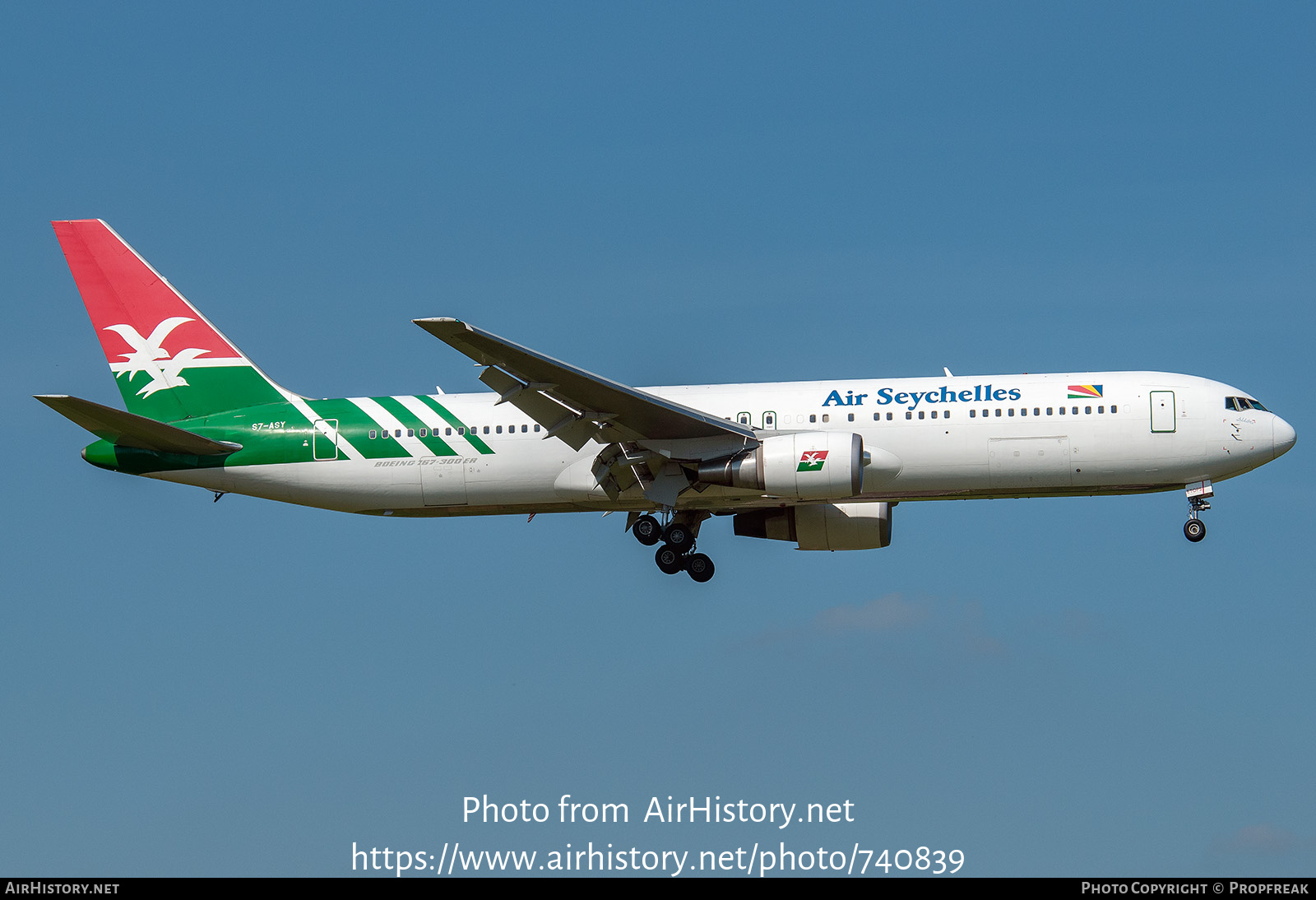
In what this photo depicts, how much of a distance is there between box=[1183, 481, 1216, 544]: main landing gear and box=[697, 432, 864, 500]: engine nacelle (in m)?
7.72

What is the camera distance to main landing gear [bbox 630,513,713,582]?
128ft

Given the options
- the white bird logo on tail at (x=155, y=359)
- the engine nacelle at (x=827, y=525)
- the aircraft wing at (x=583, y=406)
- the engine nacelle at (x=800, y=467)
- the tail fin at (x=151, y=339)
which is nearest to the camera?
the aircraft wing at (x=583, y=406)

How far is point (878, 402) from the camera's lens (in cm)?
3634

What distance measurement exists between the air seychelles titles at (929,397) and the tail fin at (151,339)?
572 inches

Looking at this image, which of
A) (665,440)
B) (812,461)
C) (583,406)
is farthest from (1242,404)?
(583,406)

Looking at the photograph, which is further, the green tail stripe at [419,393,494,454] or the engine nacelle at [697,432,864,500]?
the green tail stripe at [419,393,494,454]

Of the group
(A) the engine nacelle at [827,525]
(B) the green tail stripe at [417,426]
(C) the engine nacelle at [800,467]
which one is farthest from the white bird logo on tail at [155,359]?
(A) the engine nacelle at [827,525]

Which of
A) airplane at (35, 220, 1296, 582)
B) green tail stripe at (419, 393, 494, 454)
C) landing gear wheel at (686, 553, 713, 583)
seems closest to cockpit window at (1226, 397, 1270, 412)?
airplane at (35, 220, 1296, 582)

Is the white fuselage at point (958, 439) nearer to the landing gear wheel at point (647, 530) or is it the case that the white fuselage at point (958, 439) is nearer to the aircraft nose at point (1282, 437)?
the aircraft nose at point (1282, 437)

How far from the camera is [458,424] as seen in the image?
124 ft

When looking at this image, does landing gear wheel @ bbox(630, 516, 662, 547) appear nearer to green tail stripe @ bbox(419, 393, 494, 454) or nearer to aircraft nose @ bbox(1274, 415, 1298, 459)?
green tail stripe @ bbox(419, 393, 494, 454)

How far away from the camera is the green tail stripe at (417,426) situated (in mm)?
37875

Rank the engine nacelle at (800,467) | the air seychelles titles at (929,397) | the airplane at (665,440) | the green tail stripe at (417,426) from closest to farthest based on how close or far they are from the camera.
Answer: the engine nacelle at (800,467) → the airplane at (665,440) → the air seychelles titles at (929,397) → the green tail stripe at (417,426)

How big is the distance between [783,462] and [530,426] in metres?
6.48
